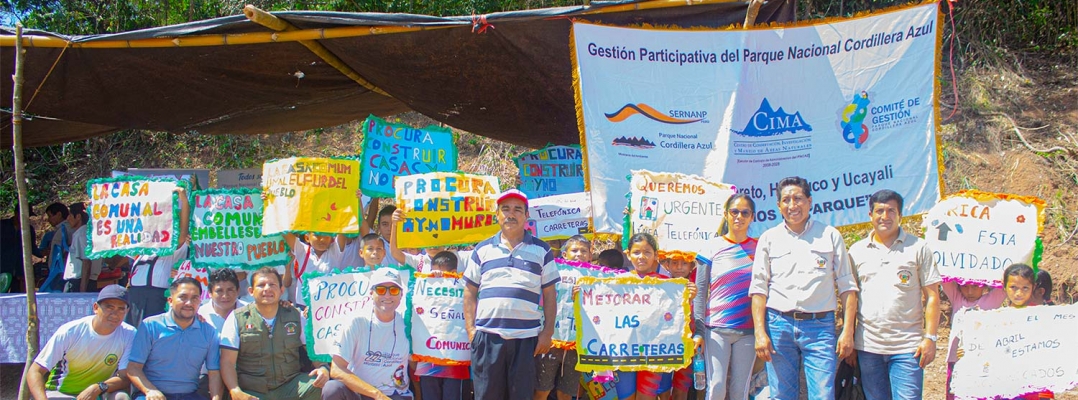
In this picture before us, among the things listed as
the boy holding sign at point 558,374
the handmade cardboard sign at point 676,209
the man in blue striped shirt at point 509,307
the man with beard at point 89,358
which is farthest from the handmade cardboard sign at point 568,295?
the man with beard at point 89,358

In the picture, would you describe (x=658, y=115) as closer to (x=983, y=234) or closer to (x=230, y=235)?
(x=983, y=234)

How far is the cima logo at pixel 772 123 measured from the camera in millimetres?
6688

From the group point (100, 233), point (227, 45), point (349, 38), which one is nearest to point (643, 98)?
point (349, 38)

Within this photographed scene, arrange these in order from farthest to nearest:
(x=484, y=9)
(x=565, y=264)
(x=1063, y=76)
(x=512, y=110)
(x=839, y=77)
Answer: (x=484, y=9)
(x=1063, y=76)
(x=512, y=110)
(x=839, y=77)
(x=565, y=264)

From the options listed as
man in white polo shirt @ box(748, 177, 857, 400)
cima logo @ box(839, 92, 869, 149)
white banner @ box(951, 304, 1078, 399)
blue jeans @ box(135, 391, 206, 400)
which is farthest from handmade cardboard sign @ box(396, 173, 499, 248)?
white banner @ box(951, 304, 1078, 399)

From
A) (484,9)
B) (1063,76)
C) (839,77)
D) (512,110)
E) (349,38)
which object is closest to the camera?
(839,77)

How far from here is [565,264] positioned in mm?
5992

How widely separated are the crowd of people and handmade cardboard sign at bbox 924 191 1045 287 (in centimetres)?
17

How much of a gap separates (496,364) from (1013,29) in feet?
32.8

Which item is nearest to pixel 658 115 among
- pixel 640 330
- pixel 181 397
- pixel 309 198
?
pixel 640 330

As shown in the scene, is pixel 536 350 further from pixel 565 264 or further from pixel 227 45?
pixel 227 45

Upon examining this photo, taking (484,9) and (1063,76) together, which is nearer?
(1063,76)

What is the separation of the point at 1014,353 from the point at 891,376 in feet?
2.86

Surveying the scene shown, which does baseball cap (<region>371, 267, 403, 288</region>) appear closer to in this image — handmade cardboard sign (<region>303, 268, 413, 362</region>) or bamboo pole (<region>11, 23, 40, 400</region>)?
handmade cardboard sign (<region>303, 268, 413, 362</region>)
